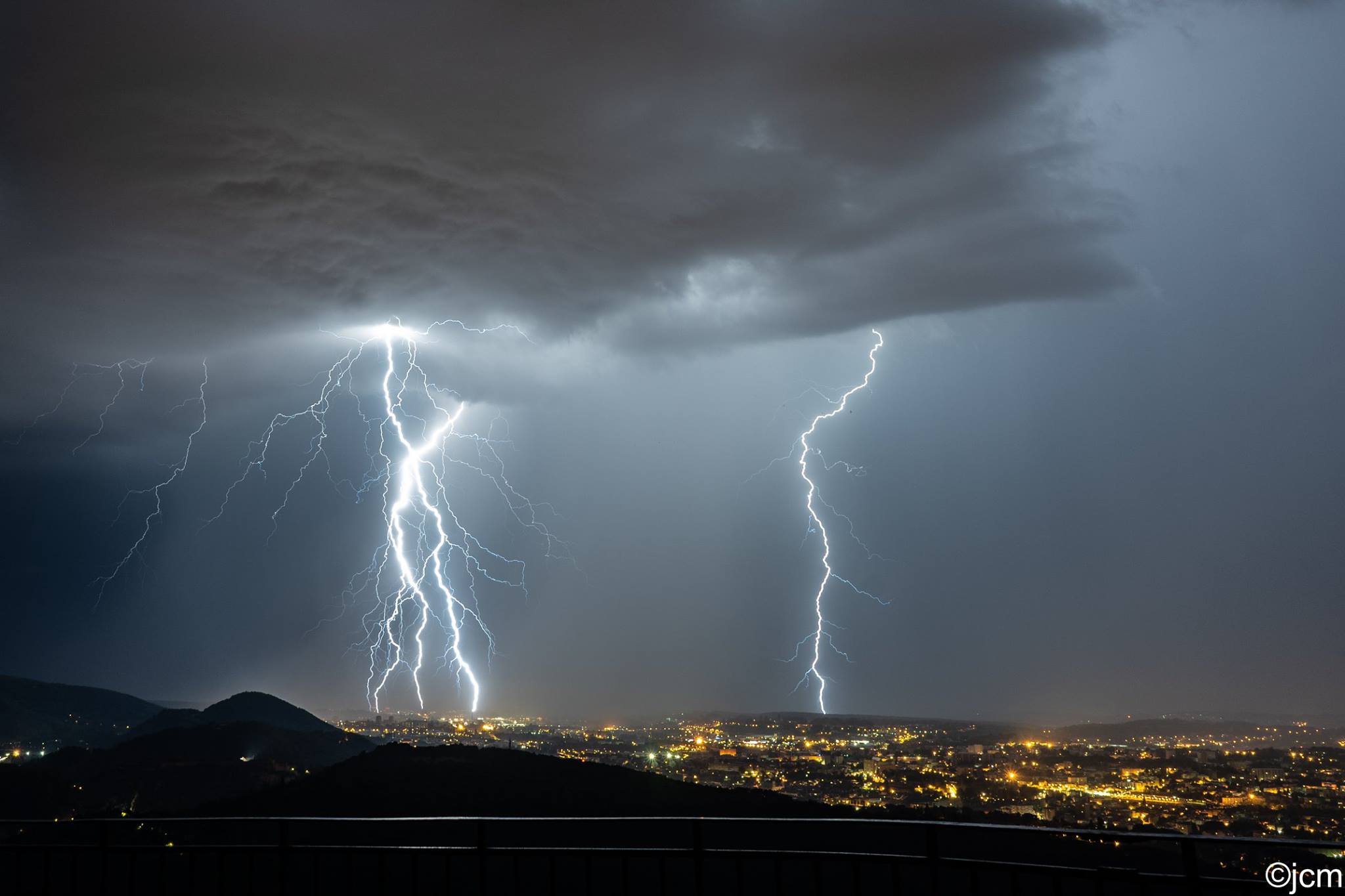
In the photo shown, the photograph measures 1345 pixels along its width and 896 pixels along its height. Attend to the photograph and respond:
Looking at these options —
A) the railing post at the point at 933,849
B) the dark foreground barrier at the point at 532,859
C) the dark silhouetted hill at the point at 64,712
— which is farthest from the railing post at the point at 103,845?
the dark silhouetted hill at the point at 64,712

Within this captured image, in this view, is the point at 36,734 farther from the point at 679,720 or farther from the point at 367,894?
the point at 367,894

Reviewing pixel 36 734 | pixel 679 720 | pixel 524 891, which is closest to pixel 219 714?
pixel 36 734

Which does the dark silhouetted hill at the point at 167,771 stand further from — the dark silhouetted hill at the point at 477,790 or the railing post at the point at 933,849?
the railing post at the point at 933,849

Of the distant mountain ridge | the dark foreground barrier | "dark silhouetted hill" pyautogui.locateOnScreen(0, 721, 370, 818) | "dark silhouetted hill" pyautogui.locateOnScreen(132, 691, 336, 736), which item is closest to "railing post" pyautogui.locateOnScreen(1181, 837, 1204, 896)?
the dark foreground barrier

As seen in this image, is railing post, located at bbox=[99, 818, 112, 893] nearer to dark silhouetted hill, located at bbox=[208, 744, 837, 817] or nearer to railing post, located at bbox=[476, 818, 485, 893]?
railing post, located at bbox=[476, 818, 485, 893]

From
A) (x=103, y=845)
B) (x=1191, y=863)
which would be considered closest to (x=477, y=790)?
(x=103, y=845)

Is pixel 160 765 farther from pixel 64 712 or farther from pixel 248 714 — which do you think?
pixel 64 712
